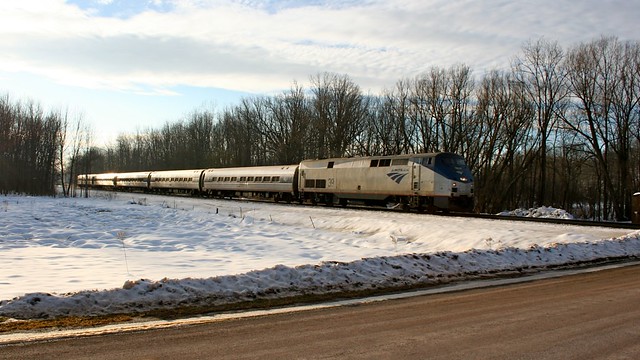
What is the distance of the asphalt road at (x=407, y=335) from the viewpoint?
5188 mm

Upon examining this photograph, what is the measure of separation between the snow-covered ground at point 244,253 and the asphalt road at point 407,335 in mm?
1634

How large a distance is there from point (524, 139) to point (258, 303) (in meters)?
47.6

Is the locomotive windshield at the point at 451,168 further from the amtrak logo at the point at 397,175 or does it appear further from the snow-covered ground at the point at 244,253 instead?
the snow-covered ground at the point at 244,253

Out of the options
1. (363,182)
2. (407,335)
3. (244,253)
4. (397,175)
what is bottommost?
(244,253)

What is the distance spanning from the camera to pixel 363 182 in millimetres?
30578

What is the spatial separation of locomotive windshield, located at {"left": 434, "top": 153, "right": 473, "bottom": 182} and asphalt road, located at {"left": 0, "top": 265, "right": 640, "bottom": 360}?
696 inches

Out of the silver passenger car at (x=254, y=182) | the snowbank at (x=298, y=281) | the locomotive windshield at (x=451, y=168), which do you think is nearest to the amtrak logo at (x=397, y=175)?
the locomotive windshield at (x=451, y=168)

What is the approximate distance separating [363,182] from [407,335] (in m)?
24.7

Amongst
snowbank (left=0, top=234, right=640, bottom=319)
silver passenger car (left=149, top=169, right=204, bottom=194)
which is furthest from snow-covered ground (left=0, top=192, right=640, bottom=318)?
silver passenger car (left=149, top=169, right=204, bottom=194)

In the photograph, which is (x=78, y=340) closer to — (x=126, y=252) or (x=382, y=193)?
(x=126, y=252)

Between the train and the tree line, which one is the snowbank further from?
the tree line

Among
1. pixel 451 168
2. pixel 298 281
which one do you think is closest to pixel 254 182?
pixel 451 168

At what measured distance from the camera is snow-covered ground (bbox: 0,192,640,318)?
803 cm

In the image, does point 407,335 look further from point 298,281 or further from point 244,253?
point 244,253
